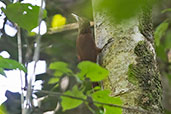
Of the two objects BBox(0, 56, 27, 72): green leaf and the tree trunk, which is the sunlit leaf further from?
BBox(0, 56, 27, 72): green leaf

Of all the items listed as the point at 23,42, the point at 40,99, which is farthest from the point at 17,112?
the point at 23,42

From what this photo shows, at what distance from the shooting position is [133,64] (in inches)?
62.6

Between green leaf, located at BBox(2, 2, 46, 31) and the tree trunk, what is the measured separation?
13.4 inches

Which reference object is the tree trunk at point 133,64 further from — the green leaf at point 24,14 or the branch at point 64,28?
the branch at point 64,28

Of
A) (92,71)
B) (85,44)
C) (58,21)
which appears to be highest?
(58,21)

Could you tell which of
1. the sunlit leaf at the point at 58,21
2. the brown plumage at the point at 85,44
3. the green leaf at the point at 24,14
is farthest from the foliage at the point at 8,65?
the sunlit leaf at the point at 58,21

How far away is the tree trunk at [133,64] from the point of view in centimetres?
151

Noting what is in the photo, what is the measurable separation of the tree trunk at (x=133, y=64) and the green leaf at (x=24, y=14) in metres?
0.34

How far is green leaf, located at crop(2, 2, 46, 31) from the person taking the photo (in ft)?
5.30

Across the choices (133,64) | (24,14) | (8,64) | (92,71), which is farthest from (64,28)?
A: (92,71)

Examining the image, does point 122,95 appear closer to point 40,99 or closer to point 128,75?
point 128,75

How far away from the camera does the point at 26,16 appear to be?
161 centimetres

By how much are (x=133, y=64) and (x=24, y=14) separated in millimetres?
607

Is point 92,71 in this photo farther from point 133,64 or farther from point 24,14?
point 24,14
